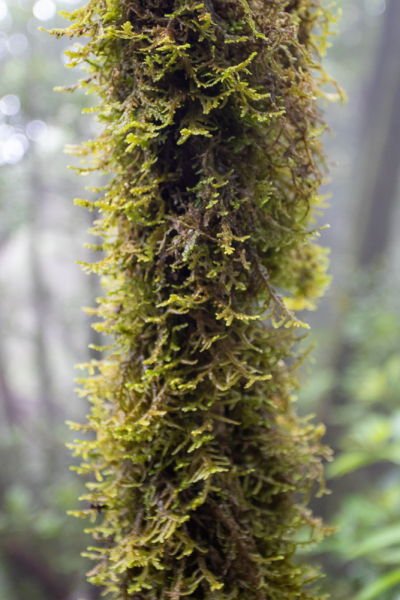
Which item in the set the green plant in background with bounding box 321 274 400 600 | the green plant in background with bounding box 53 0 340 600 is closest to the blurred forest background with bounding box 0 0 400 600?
the green plant in background with bounding box 321 274 400 600

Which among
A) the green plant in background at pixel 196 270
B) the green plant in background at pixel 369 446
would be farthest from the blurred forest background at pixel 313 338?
the green plant in background at pixel 196 270

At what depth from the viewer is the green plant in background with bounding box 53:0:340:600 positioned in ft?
2.38

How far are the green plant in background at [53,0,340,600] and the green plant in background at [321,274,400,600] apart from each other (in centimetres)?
129

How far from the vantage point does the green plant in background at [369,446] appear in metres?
2.29

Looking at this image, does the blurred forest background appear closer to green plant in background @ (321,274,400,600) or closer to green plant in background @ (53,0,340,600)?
green plant in background @ (321,274,400,600)

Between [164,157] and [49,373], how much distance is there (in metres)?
7.07

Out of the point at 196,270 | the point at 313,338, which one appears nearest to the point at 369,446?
the point at 196,270

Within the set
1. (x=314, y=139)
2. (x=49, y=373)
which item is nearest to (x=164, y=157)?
(x=314, y=139)

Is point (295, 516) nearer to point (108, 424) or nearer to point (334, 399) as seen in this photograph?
point (108, 424)

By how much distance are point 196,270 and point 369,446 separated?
2361mm

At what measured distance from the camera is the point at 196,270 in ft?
2.51

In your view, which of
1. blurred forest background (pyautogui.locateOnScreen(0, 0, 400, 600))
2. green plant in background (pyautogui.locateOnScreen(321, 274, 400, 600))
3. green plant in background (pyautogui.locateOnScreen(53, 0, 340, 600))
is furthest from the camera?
blurred forest background (pyautogui.locateOnScreen(0, 0, 400, 600))

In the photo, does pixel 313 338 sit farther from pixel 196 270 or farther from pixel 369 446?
pixel 196 270

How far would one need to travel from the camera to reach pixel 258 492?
2.86ft
